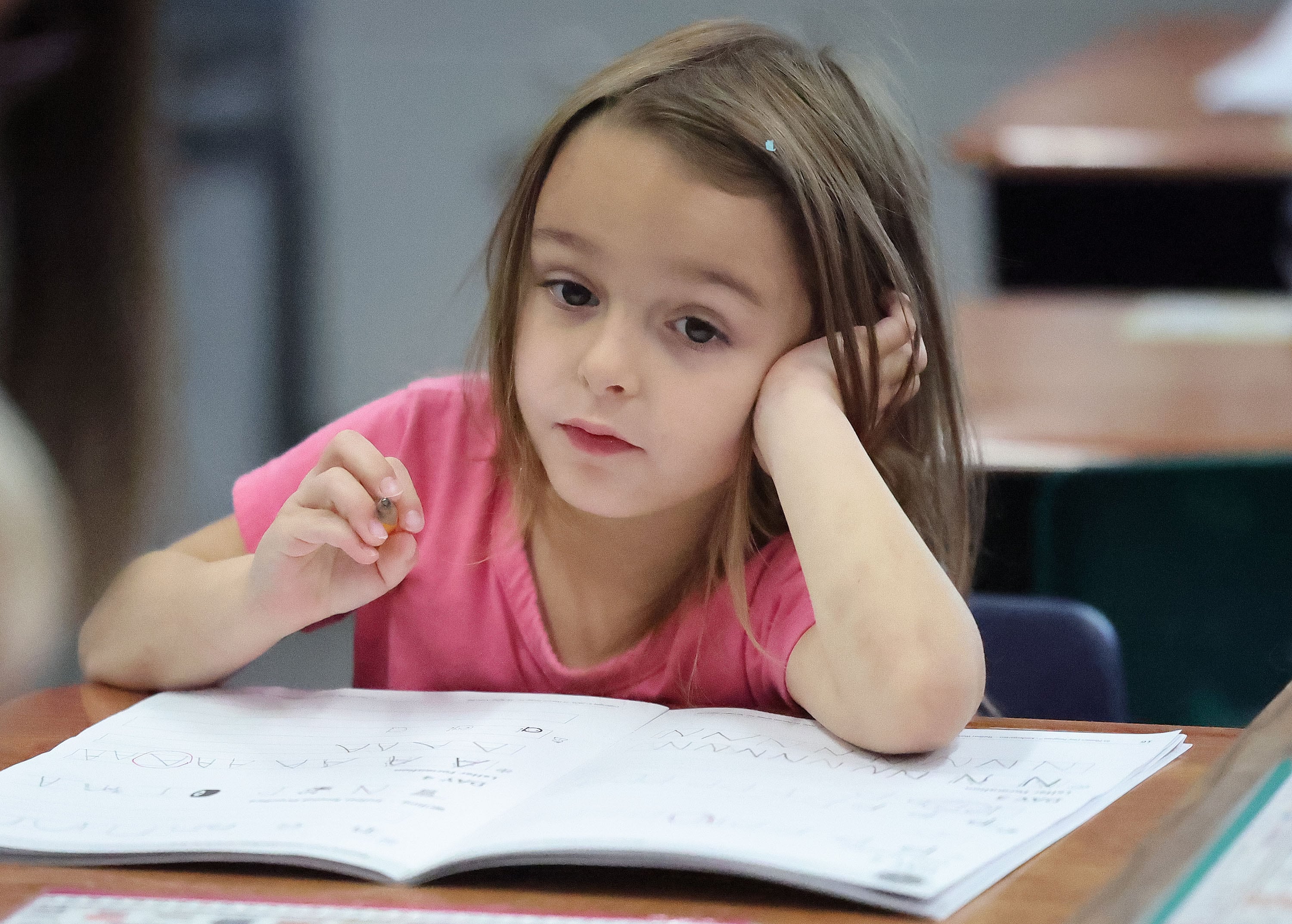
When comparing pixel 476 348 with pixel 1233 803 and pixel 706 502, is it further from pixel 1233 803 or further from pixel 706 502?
pixel 1233 803

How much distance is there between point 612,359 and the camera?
94 centimetres

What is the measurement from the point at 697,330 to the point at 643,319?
43 mm

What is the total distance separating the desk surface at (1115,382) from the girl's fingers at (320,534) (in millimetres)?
663

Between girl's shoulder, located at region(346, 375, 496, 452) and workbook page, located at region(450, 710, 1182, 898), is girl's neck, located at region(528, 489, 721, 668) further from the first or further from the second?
workbook page, located at region(450, 710, 1182, 898)

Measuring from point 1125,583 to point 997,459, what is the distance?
0.24 metres

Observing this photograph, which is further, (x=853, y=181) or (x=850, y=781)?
(x=853, y=181)

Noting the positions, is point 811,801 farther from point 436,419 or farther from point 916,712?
point 436,419

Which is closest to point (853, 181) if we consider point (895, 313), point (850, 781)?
point (895, 313)

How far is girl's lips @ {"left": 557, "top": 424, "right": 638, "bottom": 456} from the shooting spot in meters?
0.98

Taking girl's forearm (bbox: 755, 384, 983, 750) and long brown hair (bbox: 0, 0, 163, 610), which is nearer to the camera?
long brown hair (bbox: 0, 0, 163, 610)

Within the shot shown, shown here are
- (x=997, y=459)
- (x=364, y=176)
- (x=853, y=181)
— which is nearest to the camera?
(x=853, y=181)

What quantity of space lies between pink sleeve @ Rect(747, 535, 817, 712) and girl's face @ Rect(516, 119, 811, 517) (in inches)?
4.0

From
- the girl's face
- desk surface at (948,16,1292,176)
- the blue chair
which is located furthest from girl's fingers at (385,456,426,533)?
desk surface at (948,16,1292,176)

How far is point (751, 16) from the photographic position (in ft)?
3.88
